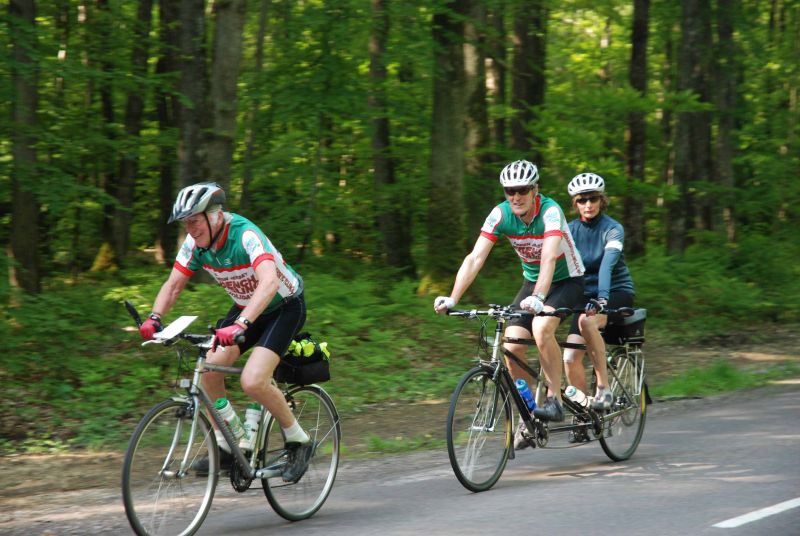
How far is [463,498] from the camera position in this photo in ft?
22.0

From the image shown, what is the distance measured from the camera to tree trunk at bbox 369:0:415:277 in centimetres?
1524

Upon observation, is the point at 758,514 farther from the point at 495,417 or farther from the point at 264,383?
the point at 264,383

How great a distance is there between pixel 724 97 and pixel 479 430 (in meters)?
21.1

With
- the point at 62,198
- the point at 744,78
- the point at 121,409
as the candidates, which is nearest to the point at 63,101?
the point at 62,198

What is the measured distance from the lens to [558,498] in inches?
260

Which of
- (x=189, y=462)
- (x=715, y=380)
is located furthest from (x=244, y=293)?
(x=715, y=380)

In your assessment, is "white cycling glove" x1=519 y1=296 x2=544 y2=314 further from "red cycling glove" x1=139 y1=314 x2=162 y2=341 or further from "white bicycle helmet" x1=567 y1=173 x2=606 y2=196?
"red cycling glove" x1=139 y1=314 x2=162 y2=341

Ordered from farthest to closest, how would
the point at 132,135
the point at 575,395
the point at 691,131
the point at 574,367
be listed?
the point at 691,131, the point at 132,135, the point at 574,367, the point at 575,395

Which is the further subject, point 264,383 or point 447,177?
point 447,177

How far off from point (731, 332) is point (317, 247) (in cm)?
795

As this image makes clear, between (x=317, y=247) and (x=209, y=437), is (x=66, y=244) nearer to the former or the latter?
(x=317, y=247)

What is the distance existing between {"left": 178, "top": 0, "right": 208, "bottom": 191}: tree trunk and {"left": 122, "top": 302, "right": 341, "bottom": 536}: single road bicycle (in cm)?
672

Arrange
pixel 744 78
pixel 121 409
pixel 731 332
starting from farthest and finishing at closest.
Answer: pixel 744 78 < pixel 731 332 < pixel 121 409

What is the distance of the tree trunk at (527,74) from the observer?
1734 cm
